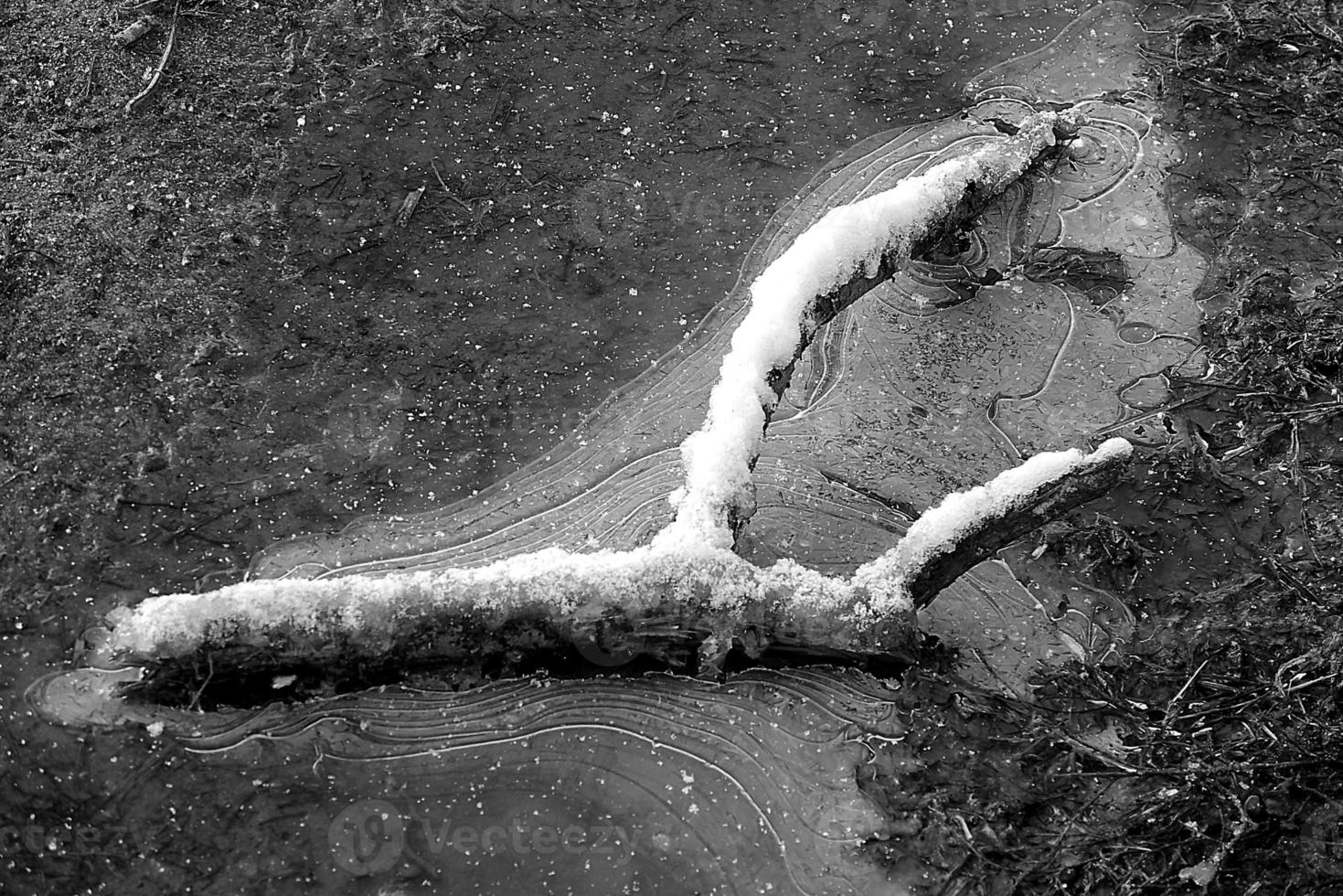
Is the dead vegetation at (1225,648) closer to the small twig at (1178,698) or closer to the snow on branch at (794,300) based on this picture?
the small twig at (1178,698)

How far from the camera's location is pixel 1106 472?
266 cm

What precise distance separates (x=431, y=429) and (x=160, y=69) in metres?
1.46

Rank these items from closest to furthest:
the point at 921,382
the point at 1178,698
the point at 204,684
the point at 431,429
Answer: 1. the point at 204,684
2. the point at 1178,698
3. the point at 431,429
4. the point at 921,382

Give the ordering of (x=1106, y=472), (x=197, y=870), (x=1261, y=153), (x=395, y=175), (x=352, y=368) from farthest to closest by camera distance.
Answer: (x=1261, y=153) < (x=395, y=175) < (x=352, y=368) < (x=1106, y=472) < (x=197, y=870)

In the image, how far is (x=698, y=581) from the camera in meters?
2.43

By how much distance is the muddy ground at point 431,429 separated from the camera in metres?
2.39

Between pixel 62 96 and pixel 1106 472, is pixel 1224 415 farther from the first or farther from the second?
pixel 62 96

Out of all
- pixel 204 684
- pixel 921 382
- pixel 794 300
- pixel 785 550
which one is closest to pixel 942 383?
pixel 921 382

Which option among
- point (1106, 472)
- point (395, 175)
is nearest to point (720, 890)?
point (1106, 472)

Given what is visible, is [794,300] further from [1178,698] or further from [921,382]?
[1178,698]

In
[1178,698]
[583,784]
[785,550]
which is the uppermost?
[785,550]

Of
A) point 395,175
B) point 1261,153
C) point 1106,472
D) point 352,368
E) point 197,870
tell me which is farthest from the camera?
point 1261,153

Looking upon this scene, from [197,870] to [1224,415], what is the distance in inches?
109

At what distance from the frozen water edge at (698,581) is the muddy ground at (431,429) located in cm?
27
